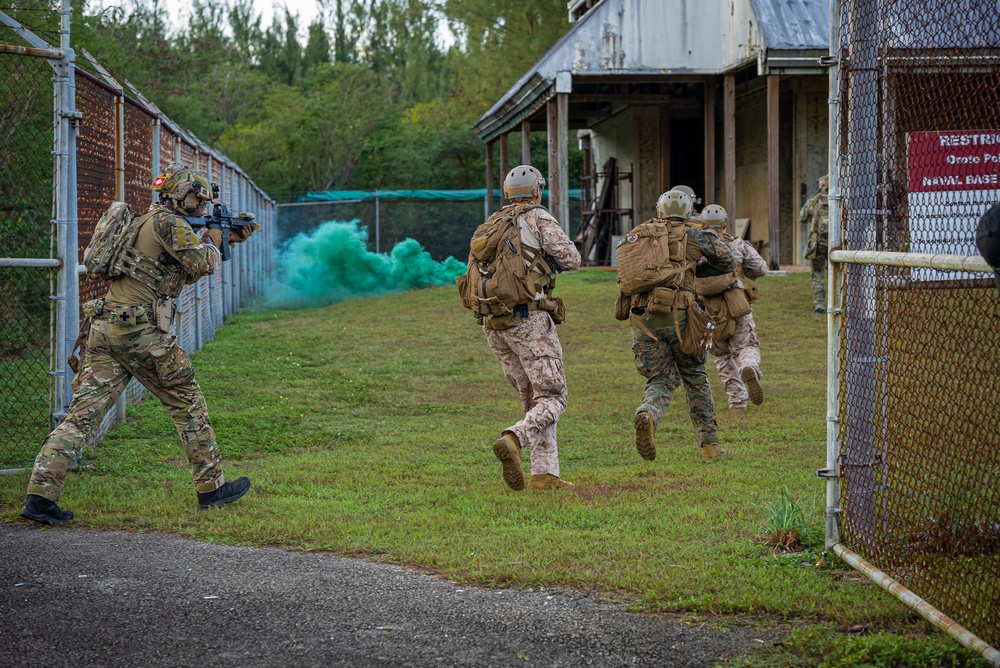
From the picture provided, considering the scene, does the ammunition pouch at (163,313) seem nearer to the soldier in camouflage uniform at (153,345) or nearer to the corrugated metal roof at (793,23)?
the soldier in camouflage uniform at (153,345)

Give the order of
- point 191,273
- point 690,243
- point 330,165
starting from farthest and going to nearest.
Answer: point 330,165 → point 690,243 → point 191,273

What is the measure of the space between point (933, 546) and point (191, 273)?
3.97 meters

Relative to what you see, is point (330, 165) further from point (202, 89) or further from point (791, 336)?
point (791, 336)

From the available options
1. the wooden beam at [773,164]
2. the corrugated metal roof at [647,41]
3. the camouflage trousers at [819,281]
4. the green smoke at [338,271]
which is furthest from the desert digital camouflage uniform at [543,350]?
the green smoke at [338,271]

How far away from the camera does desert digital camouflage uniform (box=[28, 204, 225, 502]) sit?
6.12 metres

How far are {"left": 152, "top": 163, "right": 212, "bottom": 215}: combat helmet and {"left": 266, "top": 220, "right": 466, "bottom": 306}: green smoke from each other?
16.5 meters

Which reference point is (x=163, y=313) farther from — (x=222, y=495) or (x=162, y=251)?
(x=222, y=495)

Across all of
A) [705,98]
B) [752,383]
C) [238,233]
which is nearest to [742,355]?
[752,383]

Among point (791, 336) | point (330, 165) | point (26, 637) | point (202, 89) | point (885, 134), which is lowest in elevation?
point (26, 637)

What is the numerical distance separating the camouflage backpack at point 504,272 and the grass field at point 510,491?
1080 mm

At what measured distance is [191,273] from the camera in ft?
20.5

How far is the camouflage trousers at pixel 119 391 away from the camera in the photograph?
603cm

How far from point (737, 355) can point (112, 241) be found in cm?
555

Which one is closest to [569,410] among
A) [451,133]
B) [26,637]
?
[26,637]
